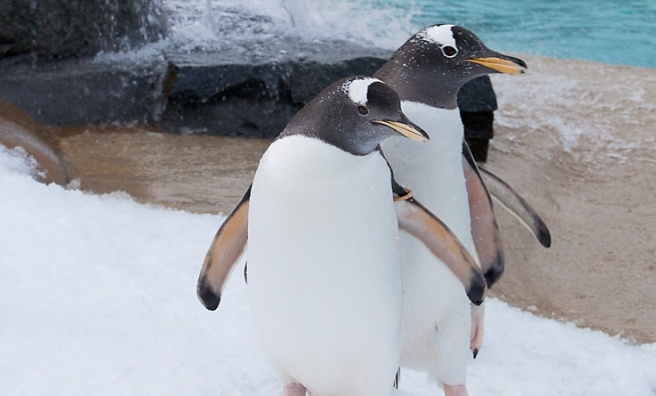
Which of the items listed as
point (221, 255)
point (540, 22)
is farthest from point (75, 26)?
point (540, 22)

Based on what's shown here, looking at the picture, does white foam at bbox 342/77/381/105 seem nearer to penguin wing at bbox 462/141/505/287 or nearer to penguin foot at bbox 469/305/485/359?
penguin wing at bbox 462/141/505/287

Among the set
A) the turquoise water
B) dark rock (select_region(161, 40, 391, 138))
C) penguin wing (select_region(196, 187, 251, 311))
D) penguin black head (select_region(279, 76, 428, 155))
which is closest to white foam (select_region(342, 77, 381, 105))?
penguin black head (select_region(279, 76, 428, 155))

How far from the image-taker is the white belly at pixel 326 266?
172 centimetres

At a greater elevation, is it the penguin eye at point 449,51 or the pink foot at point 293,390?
the penguin eye at point 449,51

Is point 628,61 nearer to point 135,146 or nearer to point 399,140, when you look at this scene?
point 135,146

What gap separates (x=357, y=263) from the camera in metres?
1.80

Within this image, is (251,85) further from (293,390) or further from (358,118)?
(358,118)

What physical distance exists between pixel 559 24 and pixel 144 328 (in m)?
9.32

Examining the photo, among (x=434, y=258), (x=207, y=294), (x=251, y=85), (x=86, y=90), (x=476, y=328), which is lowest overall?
(x=86, y=90)

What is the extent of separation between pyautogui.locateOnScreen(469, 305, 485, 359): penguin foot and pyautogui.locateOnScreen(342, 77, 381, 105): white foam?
3.03 ft

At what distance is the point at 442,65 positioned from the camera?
2018 millimetres

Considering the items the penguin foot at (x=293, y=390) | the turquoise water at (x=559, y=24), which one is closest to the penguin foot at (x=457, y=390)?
the penguin foot at (x=293, y=390)

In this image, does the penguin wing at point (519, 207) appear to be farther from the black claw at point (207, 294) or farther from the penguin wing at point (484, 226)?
the black claw at point (207, 294)

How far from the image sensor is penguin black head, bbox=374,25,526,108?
79.0 inches
